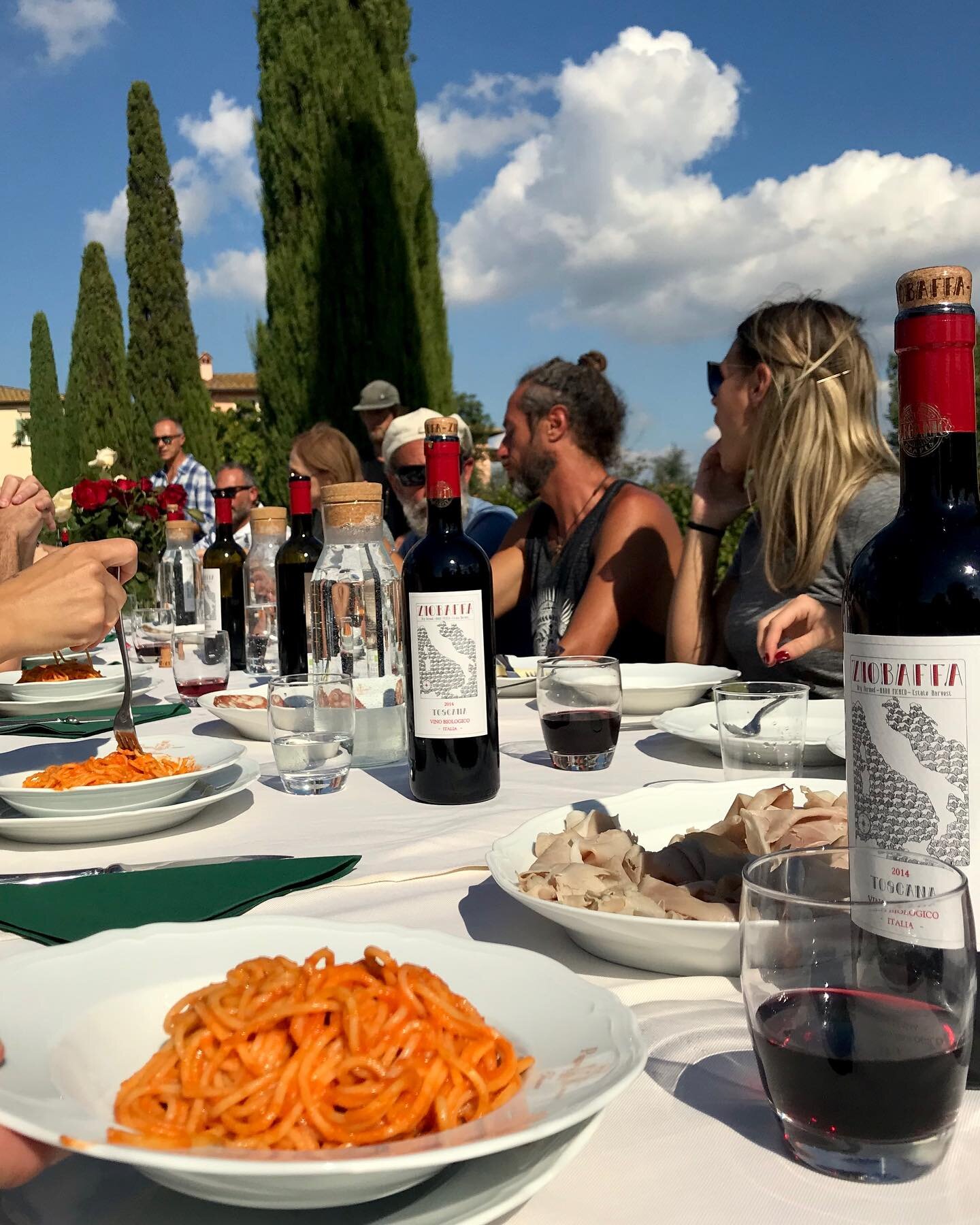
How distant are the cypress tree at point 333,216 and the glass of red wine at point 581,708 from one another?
32.1 feet

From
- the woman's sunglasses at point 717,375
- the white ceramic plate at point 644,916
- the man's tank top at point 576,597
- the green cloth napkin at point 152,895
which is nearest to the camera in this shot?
the white ceramic plate at point 644,916

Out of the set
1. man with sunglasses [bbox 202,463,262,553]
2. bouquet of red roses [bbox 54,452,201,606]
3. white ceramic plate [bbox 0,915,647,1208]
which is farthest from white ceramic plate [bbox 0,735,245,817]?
man with sunglasses [bbox 202,463,262,553]

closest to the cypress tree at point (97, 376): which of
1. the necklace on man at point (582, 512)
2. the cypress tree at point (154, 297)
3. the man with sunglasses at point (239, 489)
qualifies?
the cypress tree at point (154, 297)

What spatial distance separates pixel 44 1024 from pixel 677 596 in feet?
9.88

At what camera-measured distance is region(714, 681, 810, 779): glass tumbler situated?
143 centimetres

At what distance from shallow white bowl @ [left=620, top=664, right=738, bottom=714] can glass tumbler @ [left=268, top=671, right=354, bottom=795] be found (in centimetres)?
55

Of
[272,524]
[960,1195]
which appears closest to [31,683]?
[272,524]

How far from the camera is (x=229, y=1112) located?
1.80ft

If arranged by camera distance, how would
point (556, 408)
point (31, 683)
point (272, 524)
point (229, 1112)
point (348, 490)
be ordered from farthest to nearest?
point (556, 408) → point (272, 524) → point (31, 683) → point (348, 490) → point (229, 1112)

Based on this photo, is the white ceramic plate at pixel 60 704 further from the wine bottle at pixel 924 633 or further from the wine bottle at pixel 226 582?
the wine bottle at pixel 924 633

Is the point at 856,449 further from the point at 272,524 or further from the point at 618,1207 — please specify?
the point at 618,1207

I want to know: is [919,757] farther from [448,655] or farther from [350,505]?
[350,505]

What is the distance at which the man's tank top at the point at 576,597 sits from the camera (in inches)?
153

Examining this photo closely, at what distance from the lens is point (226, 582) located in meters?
3.48
